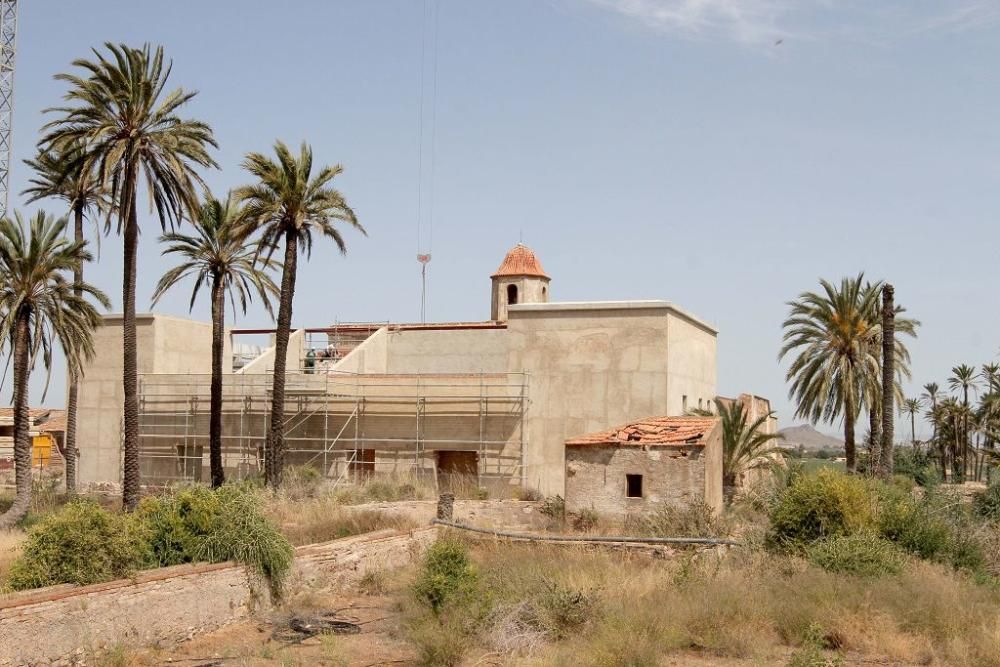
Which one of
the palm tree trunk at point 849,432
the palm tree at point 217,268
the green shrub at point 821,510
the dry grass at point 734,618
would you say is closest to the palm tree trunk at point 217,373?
the palm tree at point 217,268

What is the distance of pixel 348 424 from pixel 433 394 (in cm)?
299

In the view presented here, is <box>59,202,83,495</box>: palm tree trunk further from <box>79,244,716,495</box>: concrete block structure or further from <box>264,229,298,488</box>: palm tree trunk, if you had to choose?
<box>264,229,298,488</box>: palm tree trunk

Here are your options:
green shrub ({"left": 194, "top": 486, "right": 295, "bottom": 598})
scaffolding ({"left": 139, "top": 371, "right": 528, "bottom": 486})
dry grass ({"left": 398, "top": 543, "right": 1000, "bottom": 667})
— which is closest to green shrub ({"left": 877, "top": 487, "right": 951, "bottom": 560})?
dry grass ({"left": 398, "top": 543, "right": 1000, "bottom": 667})

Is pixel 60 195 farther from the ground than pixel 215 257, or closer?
farther from the ground

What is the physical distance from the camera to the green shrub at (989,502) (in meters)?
25.8

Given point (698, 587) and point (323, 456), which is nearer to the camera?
point (698, 587)

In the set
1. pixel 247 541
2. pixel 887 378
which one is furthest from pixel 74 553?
pixel 887 378

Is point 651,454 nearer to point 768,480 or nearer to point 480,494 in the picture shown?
point 480,494

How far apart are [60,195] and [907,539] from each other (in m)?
25.5

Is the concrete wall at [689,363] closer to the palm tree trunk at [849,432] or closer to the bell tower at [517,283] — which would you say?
the palm tree trunk at [849,432]

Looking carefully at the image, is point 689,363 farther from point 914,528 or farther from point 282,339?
point 914,528

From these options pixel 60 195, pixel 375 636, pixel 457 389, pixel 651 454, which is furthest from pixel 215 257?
pixel 375 636

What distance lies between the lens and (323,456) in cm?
3256

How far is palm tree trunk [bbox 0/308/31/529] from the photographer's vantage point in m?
26.2
